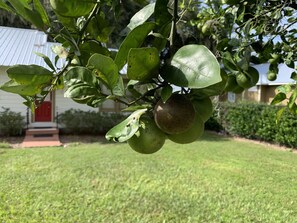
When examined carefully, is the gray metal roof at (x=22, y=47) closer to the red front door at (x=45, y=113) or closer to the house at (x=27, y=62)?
the house at (x=27, y=62)

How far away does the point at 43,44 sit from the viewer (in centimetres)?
1309

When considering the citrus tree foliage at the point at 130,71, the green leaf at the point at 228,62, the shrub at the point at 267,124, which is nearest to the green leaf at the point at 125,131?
the citrus tree foliage at the point at 130,71

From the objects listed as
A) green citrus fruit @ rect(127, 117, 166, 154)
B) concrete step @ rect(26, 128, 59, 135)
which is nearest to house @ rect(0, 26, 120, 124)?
concrete step @ rect(26, 128, 59, 135)

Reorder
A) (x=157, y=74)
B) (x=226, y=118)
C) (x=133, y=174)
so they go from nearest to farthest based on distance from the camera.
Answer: (x=157, y=74)
(x=133, y=174)
(x=226, y=118)

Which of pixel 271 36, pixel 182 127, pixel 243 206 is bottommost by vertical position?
pixel 243 206

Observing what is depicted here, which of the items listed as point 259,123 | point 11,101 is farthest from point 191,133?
point 11,101

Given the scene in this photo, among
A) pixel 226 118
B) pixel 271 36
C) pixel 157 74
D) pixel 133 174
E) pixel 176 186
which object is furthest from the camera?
pixel 226 118

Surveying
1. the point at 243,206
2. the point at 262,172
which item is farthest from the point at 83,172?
the point at 262,172

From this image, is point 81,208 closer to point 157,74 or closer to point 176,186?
point 176,186

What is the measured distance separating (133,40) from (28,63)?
35.8 ft

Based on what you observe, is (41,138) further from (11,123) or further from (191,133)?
(191,133)

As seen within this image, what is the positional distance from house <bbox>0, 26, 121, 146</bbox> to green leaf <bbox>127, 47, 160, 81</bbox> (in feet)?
33.9

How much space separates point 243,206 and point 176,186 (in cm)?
122

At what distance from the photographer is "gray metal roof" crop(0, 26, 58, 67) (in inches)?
446
